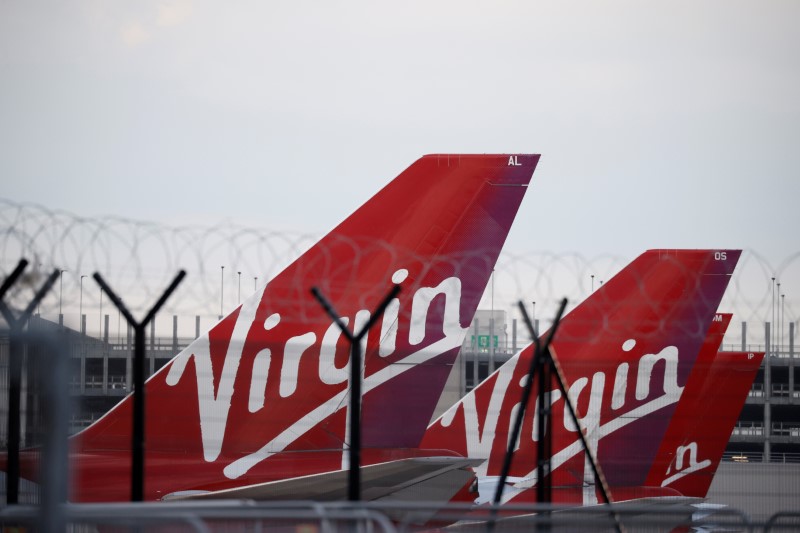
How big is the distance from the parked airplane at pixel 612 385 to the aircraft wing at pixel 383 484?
491cm

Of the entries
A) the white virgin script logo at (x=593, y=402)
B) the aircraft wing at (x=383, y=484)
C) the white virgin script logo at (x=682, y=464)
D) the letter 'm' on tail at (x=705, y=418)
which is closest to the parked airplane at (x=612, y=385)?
the white virgin script logo at (x=593, y=402)

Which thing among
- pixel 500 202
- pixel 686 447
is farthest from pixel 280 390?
pixel 686 447

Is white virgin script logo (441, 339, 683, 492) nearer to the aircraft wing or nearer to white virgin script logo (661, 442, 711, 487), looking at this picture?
white virgin script logo (661, 442, 711, 487)

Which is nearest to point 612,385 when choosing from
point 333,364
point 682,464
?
point 682,464

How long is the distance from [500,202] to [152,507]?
27.8 ft

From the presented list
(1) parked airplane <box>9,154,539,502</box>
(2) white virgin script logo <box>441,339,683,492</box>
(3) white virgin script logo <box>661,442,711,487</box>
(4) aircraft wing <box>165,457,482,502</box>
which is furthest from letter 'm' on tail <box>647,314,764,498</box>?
(4) aircraft wing <box>165,457,482,502</box>

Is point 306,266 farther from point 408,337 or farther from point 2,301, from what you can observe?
point 2,301

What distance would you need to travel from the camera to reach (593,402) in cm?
1864

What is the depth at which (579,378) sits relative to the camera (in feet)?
61.7

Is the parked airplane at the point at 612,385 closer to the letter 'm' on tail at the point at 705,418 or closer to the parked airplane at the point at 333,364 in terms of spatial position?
the letter 'm' on tail at the point at 705,418

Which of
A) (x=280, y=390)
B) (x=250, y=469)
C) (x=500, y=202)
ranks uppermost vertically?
(x=500, y=202)

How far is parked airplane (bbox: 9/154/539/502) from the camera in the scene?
13.2 metres

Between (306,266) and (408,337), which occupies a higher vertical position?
(306,266)

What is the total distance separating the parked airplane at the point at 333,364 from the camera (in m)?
13.2
